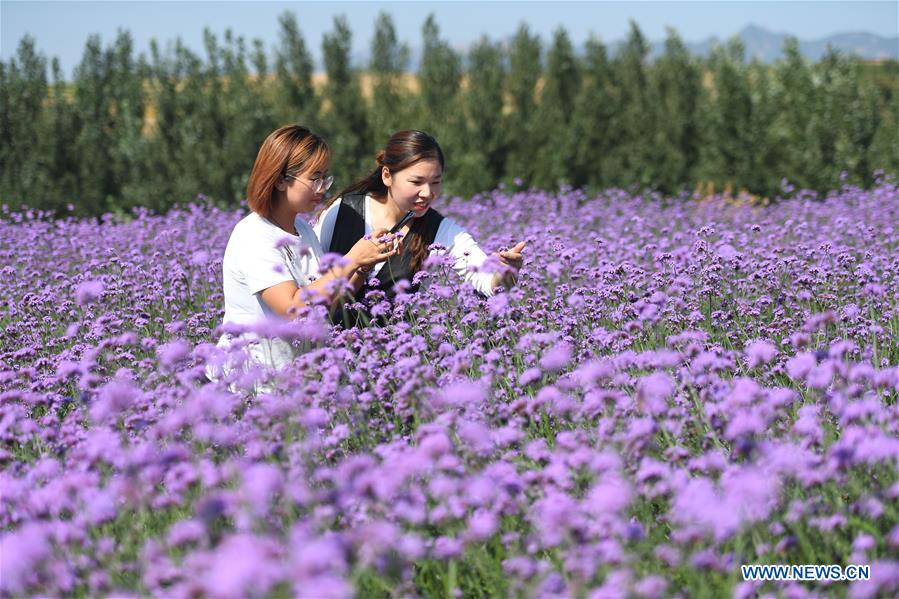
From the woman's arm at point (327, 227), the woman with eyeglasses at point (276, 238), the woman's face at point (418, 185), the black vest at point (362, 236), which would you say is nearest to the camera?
the woman with eyeglasses at point (276, 238)

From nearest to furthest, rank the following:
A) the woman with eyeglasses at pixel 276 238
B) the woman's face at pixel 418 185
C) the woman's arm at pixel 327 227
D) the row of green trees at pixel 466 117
→ the woman with eyeglasses at pixel 276 238
the woman's face at pixel 418 185
the woman's arm at pixel 327 227
the row of green trees at pixel 466 117

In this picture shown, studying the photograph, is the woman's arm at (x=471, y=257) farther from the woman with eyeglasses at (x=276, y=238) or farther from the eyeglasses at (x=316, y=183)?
the eyeglasses at (x=316, y=183)

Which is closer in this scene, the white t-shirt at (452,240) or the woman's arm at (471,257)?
the woman's arm at (471,257)

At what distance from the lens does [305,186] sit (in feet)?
13.1

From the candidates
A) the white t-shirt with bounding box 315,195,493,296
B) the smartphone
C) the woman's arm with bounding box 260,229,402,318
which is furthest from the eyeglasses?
the smartphone

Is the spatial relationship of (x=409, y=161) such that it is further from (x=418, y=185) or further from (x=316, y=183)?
(x=316, y=183)

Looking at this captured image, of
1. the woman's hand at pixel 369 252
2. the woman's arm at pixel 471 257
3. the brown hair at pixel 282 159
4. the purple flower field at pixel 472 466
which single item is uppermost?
the brown hair at pixel 282 159

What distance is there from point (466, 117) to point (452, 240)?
32.7 feet

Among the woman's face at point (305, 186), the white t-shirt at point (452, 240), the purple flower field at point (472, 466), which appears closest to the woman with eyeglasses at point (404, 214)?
the white t-shirt at point (452, 240)

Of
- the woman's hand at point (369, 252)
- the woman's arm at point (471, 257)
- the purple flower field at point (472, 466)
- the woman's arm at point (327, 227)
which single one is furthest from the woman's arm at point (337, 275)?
the woman's arm at point (327, 227)

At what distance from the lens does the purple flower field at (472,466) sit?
1.86 m

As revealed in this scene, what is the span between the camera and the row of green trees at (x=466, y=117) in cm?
1342

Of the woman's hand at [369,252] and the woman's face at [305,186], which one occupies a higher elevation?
the woman's face at [305,186]

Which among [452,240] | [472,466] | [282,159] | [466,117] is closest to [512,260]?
[452,240]
